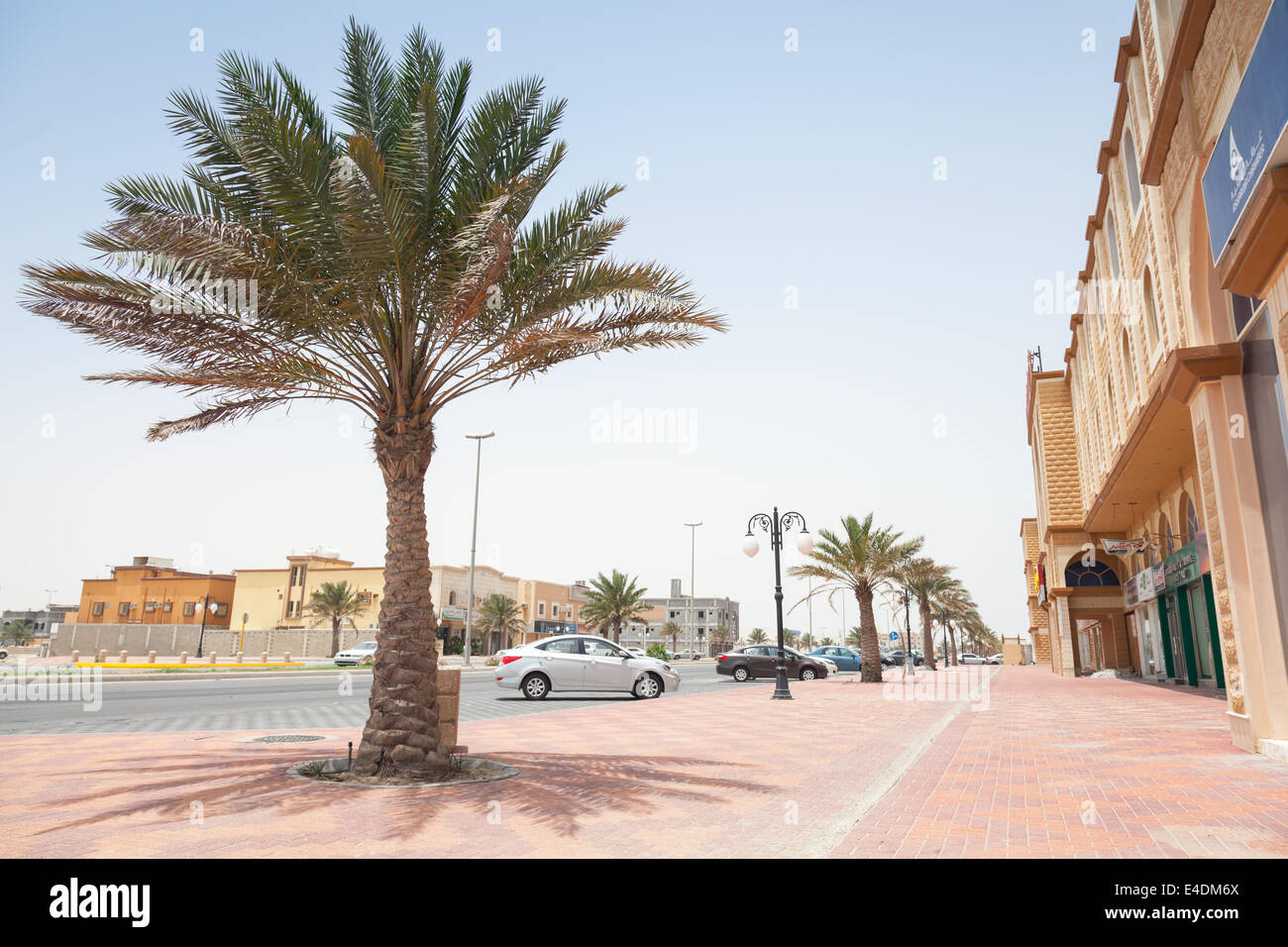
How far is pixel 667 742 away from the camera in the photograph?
11.7 m

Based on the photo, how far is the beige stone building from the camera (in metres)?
6.96

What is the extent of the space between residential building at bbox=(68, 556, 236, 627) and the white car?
60.3m

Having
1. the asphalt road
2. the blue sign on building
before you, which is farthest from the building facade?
the blue sign on building

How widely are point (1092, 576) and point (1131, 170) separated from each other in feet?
63.9

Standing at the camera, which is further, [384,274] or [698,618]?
[698,618]

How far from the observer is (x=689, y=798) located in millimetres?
7289

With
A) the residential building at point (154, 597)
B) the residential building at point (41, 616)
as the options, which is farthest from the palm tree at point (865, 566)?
the residential building at point (41, 616)

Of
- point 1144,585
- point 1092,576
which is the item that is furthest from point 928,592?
point 1144,585

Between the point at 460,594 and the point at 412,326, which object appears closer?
the point at 412,326

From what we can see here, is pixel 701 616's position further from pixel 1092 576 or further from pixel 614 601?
pixel 1092 576

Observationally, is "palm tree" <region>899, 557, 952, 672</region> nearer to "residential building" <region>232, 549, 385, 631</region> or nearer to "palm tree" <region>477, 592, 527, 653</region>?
"palm tree" <region>477, 592, 527, 653</region>
